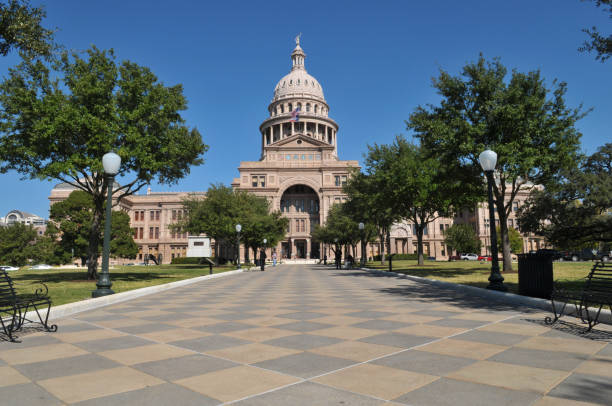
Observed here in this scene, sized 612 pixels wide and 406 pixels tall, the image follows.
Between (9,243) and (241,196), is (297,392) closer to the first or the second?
(241,196)

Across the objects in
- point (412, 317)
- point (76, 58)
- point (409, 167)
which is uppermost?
point (76, 58)

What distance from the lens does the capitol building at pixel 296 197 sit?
280 feet

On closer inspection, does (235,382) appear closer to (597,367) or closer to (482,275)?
(597,367)

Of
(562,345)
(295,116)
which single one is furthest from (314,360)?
(295,116)

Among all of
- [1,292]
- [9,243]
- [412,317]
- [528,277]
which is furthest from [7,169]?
[9,243]

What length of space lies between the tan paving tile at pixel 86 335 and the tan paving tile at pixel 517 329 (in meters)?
6.19

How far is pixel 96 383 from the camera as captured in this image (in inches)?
164

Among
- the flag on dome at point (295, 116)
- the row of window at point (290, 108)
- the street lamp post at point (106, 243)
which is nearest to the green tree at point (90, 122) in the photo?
the street lamp post at point (106, 243)

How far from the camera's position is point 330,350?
215 inches

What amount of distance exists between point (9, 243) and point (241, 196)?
39.8m

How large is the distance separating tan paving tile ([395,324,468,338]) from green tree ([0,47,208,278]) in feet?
50.0

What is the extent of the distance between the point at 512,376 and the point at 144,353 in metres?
4.42

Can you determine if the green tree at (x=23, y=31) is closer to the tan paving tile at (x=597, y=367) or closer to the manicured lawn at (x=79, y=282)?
the manicured lawn at (x=79, y=282)

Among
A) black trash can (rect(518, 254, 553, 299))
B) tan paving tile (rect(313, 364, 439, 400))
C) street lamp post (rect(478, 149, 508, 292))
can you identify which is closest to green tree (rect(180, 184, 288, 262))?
street lamp post (rect(478, 149, 508, 292))
